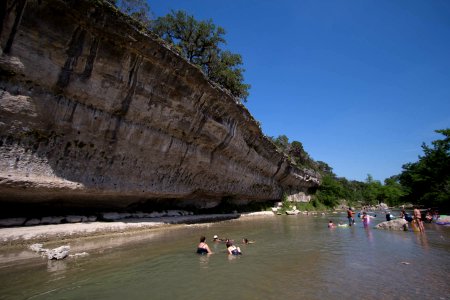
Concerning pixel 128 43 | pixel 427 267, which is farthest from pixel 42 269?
pixel 427 267

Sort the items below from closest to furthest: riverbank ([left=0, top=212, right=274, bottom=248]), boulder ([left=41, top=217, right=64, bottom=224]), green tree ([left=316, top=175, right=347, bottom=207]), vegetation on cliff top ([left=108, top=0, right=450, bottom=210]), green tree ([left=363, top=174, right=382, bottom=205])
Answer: riverbank ([left=0, top=212, right=274, bottom=248]), boulder ([left=41, top=217, right=64, bottom=224]), vegetation on cliff top ([left=108, top=0, right=450, bottom=210]), green tree ([left=316, top=175, right=347, bottom=207]), green tree ([left=363, top=174, right=382, bottom=205])

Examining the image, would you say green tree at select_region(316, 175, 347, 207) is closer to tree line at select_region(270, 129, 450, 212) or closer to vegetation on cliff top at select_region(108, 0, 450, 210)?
tree line at select_region(270, 129, 450, 212)

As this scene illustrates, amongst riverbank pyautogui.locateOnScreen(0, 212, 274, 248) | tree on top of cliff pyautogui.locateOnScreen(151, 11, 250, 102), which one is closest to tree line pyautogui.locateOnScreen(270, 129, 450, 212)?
tree on top of cliff pyautogui.locateOnScreen(151, 11, 250, 102)

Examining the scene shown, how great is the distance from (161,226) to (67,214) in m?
4.48

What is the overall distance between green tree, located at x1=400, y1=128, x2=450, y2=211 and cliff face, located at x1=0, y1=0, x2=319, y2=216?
21.5 m

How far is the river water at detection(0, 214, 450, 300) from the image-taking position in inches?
198

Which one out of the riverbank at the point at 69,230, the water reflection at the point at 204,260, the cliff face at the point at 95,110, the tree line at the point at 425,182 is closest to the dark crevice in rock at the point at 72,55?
the cliff face at the point at 95,110

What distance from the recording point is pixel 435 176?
26734mm

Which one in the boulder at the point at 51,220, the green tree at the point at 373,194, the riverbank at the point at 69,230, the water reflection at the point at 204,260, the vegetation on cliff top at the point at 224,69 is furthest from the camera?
the green tree at the point at 373,194

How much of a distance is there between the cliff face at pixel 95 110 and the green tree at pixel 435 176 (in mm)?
21508

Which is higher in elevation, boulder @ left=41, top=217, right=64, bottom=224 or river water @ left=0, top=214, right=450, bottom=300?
river water @ left=0, top=214, right=450, bottom=300

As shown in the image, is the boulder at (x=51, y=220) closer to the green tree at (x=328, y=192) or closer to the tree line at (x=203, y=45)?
the tree line at (x=203, y=45)

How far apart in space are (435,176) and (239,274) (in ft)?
95.0

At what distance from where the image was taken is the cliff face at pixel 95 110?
357 inches
